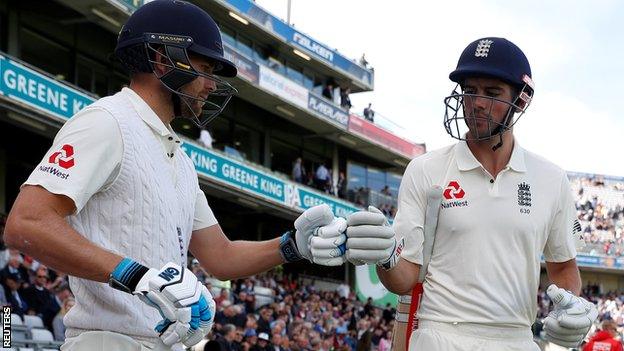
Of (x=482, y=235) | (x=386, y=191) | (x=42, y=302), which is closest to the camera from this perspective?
(x=482, y=235)

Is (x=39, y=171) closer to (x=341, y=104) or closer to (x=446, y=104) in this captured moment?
(x=446, y=104)

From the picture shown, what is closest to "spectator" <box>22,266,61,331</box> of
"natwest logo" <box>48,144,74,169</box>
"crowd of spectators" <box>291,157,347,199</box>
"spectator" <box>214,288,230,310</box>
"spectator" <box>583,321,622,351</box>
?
"spectator" <box>214,288,230,310</box>

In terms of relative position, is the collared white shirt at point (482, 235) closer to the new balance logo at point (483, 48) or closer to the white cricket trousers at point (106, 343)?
the new balance logo at point (483, 48)

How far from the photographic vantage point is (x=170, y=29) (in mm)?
4031

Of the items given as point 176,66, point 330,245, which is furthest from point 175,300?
point 176,66

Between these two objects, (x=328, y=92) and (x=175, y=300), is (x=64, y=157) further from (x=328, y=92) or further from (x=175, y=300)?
(x=328, y=92)

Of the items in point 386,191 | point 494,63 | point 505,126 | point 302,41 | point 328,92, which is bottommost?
point 505,126

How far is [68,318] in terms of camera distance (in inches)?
145

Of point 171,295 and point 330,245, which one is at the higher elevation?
point 330,245

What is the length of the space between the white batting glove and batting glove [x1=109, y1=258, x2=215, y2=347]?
0.75 metres

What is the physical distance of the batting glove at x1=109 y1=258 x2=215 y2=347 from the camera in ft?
10.6

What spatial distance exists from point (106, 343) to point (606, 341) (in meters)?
10.1

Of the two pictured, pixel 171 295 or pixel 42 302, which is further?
pixel 42 302

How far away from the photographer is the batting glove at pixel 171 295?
10.6 feet
